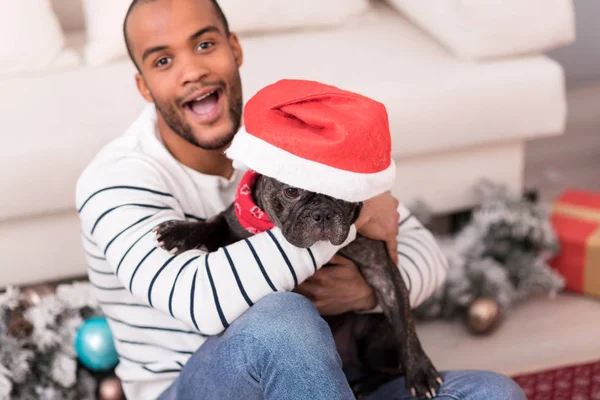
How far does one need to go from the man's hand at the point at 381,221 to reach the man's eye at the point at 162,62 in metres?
0.43

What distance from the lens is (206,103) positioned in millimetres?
1385

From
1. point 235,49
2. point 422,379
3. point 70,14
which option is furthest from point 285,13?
point 422,379

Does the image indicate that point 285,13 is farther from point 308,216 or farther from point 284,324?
point 284,324

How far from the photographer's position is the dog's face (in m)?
1.14

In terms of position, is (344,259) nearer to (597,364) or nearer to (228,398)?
(228,398)

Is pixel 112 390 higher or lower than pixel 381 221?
lower

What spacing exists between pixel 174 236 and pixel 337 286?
0.31m

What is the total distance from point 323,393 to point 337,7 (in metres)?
1.46

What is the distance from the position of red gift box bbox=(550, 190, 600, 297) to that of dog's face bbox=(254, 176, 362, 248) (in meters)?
1.20

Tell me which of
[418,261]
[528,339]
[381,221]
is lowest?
[528,339]

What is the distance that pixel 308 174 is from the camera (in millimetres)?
1068

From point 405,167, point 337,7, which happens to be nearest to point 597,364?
point 405,167

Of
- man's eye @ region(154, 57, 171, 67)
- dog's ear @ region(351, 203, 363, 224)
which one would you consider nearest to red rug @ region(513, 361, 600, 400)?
dog's ear @ region(351, 203, 363, 224)

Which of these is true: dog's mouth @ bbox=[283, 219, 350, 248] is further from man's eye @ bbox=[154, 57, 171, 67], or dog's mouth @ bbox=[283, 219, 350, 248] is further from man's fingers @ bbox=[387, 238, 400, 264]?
man's eye @ bbox=[154, 57, 171, 67]
